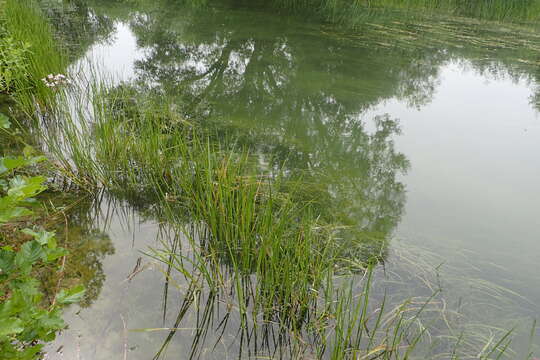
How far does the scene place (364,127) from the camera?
397cm

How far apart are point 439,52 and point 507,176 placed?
12.6 feet

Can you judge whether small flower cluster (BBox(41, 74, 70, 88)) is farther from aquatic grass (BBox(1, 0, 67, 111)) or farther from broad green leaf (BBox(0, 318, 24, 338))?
broad green leaf (BBox(0, 318, 24, 338))

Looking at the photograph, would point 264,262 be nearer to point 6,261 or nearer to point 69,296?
point 69,296

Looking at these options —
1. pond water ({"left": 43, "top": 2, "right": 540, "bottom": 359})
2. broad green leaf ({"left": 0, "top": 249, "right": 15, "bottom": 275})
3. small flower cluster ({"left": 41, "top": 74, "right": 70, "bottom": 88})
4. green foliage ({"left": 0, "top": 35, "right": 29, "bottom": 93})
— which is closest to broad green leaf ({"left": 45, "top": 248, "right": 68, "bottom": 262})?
broad green leaf ({"left": 0, "top": 249, "right": 15, "bottom": 275})

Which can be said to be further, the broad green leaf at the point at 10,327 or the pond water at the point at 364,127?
the pond water at the point at 364,127

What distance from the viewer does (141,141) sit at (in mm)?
2588

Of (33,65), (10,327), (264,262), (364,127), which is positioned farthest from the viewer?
(364,127)

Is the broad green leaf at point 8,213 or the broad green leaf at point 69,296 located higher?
the broad green leaf at point 8,213

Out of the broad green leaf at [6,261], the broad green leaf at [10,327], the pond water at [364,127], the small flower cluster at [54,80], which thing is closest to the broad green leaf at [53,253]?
the broad green leaf at [6,261]

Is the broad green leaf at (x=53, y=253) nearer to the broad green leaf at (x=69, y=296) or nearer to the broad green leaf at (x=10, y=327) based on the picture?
the broad green leaf at (x=69, y=296)

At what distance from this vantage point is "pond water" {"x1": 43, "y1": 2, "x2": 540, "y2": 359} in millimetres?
1905

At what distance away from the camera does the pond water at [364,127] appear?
1905 mm

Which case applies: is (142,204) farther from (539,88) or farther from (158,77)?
(539,88)

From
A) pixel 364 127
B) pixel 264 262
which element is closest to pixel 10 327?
pixel 264 262
